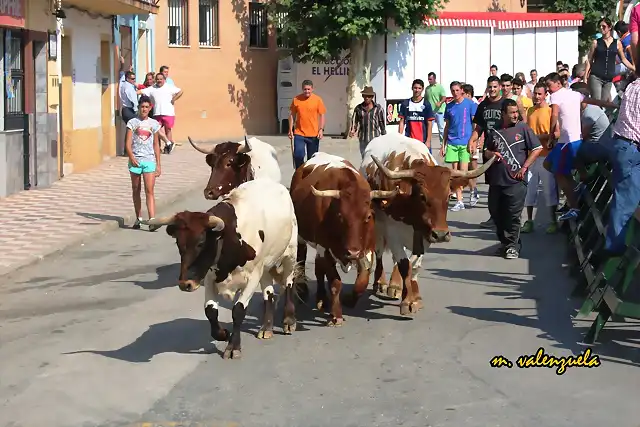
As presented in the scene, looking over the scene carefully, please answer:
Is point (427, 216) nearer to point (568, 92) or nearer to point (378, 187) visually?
point (378, 187)

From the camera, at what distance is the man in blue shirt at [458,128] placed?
53.4ft

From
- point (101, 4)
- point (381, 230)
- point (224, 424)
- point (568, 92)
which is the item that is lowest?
point (224, 424)

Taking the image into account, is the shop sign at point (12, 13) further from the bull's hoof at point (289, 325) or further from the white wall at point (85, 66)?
the bull's hoof at point (289, 325)

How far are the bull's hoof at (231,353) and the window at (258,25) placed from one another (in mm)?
24202

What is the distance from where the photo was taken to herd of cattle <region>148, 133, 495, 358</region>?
817 centimetres

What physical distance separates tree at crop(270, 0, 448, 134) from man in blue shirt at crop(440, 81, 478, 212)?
12.2 meters

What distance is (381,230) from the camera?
10.1 meters

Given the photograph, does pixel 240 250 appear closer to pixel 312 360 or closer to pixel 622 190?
pixel 312 360

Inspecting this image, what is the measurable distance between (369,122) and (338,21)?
12.9 m

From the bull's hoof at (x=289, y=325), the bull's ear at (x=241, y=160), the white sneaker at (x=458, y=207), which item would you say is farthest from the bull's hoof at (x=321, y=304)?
the white sneaker at (x=458, y=207)

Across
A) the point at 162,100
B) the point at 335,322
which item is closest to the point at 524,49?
the point at 162,100

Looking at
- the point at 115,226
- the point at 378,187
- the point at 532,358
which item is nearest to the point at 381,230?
the point at 378,187

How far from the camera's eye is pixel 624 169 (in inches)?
365

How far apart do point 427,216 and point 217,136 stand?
72.3ft
